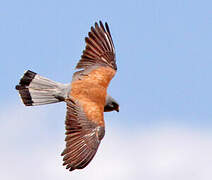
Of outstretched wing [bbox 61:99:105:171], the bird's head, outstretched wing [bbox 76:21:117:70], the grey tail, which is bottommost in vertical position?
outstretched wing [bbox 61:99:105:171]

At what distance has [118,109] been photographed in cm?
1508

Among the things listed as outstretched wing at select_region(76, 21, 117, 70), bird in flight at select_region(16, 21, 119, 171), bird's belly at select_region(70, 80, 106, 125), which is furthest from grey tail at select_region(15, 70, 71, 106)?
outstretched wing at select_region(76, 21, 117, 70)

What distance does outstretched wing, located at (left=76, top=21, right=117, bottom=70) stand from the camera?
16.1 metres

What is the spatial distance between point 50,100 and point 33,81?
74 cm

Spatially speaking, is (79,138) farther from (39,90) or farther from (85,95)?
(39,90)

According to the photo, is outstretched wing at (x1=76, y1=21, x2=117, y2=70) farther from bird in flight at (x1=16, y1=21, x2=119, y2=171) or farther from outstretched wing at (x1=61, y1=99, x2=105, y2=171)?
outstretched wing at (x1=61, y1=99, x2=105, y2=171)

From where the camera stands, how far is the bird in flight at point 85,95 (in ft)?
43.8

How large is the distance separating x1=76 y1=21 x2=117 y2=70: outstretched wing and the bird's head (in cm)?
146

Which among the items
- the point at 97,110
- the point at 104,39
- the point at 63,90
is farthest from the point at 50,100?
the point at 104,39

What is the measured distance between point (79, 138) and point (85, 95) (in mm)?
1159

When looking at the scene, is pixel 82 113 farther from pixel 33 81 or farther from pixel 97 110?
pixel 33 81

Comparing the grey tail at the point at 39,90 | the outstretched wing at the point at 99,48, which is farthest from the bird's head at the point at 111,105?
the outstretched wing at the point at 99,48

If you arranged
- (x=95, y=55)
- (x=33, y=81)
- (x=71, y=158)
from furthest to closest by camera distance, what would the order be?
(x=95, y=55) → (x=33, y=81) → (x=71, y=158)

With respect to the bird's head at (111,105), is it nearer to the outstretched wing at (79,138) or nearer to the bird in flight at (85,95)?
the bird in flight at (85,95)
